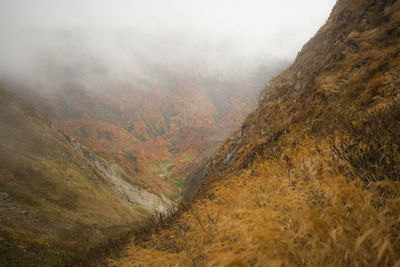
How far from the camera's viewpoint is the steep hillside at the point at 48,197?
13.0m

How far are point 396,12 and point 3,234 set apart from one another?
88.0 feet

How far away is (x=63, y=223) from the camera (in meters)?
17.3

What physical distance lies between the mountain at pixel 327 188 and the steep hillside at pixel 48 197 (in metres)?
14.1

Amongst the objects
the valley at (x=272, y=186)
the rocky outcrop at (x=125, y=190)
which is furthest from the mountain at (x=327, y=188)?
the rocky outcrop at (x=125, y=190)

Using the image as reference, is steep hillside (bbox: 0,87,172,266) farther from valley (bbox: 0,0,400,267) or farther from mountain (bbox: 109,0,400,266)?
mountain (bbox: 109,0,400,266)

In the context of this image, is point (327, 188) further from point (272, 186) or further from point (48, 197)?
point (48, 197)

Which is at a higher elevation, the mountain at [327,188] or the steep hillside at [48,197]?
the steep hillside at [48,197]

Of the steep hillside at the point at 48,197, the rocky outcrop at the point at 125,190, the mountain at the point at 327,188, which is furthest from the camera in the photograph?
the rocky outcrop at the point at 125,190

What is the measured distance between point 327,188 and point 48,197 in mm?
27175

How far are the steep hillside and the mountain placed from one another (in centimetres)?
1406

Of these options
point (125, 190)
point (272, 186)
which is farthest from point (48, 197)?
point (272, 186)

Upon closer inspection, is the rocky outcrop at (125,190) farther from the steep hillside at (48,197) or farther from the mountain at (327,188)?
the mountain at (327,188)

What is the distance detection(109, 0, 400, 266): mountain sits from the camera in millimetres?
1252

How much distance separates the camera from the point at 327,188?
5.42 feet
